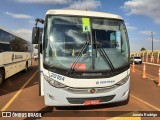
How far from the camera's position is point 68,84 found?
26.2 feet

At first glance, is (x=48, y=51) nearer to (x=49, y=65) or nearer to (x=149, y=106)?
(x=49, y=65)

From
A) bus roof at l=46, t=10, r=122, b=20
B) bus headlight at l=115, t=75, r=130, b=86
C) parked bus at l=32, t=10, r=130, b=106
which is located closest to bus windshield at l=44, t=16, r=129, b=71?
parked bus at l=32, t=10, r=130, b=106

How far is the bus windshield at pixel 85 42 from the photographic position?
8336 mm

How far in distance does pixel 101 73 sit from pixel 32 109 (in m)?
2.56

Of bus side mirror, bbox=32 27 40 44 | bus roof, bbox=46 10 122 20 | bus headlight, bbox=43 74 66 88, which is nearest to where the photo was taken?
bus headlight, bbox=43 74 66 88

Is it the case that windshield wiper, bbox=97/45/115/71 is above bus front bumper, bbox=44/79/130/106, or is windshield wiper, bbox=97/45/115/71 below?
above

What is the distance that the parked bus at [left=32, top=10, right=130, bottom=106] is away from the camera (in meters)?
8.04

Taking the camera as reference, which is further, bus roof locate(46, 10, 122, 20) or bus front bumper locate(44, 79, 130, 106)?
bus roof locate(46, 10, 122, 20)

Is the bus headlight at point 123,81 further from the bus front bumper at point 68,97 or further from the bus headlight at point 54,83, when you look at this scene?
the bus headlight at point 54,83

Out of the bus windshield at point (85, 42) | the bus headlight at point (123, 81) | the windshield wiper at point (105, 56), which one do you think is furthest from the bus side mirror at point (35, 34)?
the bus headlight at point (123, 81)

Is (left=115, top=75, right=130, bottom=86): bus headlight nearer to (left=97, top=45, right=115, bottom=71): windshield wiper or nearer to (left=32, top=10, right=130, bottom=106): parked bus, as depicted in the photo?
(left=32, top=10, right=130, bottom=106): parked bus

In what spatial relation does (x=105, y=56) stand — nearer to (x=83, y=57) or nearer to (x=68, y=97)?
(x=83, y=57)

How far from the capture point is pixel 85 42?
8609 mm

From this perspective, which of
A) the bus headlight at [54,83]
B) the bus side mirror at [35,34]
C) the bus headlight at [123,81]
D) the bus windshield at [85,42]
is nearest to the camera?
the bus headlight at [54,83]
